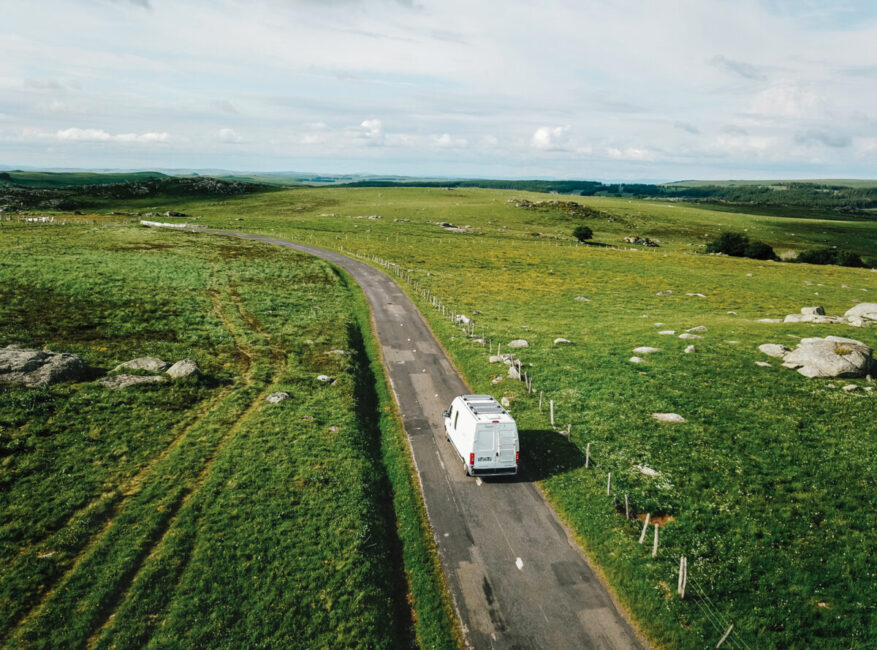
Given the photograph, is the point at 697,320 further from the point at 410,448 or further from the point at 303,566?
the point at 303,566

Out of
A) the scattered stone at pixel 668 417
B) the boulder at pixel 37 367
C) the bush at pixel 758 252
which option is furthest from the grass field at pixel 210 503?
the bush at pixel 758 252

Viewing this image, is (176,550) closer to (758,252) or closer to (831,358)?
(831,358)

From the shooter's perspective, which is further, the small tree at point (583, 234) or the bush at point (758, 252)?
the small tree at point (583, 234)

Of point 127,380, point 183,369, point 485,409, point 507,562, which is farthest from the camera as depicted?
point 183,369

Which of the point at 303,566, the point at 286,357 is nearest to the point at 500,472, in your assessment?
the point at 303,566

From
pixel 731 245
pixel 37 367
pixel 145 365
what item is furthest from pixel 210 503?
pixel 731 245

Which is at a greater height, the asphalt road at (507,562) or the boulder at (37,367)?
the boulder at (37,367)

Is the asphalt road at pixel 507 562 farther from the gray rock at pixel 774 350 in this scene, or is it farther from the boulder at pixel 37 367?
the gray rock at pixel 774 350
